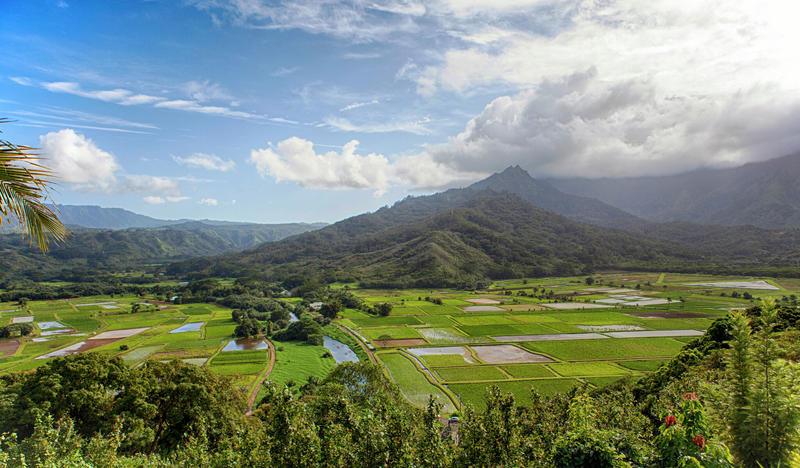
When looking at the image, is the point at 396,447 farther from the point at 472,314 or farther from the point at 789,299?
the point at 789,299

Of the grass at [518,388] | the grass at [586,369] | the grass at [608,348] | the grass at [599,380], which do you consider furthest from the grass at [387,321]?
the grass at [599,380]

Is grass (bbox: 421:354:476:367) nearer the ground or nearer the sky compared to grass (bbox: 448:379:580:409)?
nearer the ground

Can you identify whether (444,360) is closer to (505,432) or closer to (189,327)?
(505,432)

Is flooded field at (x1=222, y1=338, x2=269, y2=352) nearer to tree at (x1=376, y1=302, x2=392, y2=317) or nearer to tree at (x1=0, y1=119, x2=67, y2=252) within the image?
tree at (x1=376, y1=302, x2=392, y2=317)

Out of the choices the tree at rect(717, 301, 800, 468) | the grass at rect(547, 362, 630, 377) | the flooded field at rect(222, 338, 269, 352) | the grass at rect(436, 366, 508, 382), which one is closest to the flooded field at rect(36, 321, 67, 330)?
the flooded field at rect(222, 338, 269, 352)

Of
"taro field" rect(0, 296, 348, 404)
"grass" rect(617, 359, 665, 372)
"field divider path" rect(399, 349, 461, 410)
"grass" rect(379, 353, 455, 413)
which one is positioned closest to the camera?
"grass" rect(379, 353, 455, 413)

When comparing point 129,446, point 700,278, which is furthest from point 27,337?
point 700,278
